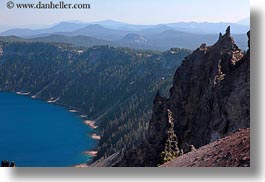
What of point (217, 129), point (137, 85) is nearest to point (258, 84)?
point (217, 129)

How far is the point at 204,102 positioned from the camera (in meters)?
26.2

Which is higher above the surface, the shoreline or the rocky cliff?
the rocky cliff

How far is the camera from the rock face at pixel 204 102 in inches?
858

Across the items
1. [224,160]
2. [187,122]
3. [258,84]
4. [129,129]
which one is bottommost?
[129,129]

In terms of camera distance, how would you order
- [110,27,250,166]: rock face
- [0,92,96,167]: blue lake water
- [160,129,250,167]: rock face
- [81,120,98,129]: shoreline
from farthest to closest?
[81,120,98,129]: shoreline, [110,27,250,166]: rock face, [0,92,96,167]: blue lake water, [160,129,250,167]: rock face

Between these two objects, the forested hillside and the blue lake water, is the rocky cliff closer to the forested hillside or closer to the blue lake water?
the blue lake water

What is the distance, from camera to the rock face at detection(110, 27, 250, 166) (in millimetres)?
21797

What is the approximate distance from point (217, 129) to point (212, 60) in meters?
7.39

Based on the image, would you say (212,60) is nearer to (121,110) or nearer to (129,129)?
(129,129)

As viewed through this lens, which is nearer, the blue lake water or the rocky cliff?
the blue lake water

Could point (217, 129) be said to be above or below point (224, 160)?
below

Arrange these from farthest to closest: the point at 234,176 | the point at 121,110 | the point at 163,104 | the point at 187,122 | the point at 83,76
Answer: the point at 83,76
the point at 121,110
the point at 163,104
the point at 187,122
the point at 234,176

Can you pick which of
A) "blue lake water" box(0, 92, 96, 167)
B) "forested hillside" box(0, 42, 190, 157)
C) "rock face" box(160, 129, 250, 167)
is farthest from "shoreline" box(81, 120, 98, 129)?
"rock face" box(160, 129, 250, 167)

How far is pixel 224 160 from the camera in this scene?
9.88 metres
